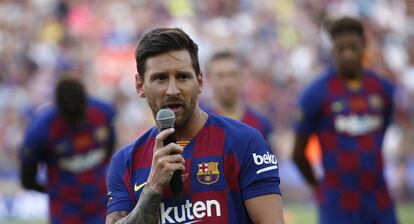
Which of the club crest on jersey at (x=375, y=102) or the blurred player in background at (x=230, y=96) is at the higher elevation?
the blurred player in background at (x=230, y=96)

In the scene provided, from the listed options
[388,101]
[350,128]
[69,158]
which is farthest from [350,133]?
[69,158]

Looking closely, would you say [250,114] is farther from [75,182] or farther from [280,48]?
[280,48]

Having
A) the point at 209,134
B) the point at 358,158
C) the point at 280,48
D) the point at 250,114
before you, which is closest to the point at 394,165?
the point at 280,48

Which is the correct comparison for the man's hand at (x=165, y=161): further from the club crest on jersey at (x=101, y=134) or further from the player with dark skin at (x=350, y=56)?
the club crest on jersey at (x=101, y=134)

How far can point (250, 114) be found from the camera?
398 inches

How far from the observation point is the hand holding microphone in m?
4.17

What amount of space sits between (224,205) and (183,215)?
7.6 inches

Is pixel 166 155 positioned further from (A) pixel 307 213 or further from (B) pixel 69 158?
(A) pixel 307 213

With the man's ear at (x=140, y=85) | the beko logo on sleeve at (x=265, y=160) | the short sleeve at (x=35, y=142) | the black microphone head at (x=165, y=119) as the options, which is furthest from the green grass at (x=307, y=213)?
the black microphone head at (x=165, y=119)

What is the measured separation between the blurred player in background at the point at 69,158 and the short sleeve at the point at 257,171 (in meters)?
5.36

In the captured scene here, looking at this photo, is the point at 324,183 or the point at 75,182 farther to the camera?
the point at 75,182

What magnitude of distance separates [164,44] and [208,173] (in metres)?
0.63

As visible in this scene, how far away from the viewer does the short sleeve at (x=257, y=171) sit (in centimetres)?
449

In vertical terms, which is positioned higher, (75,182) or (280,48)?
(280,48)
